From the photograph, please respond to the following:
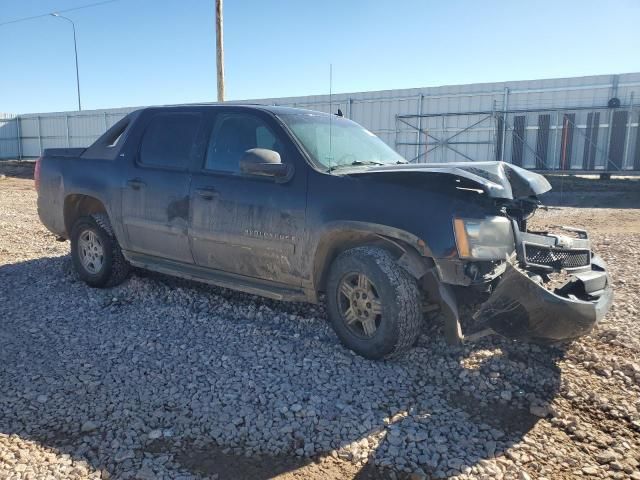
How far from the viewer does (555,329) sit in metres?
3.37

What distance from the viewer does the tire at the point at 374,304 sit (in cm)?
373

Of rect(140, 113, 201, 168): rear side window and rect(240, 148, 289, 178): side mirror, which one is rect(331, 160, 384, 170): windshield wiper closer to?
rect(240, 148, 289, 178): side mirror

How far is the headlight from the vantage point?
11.4 feet

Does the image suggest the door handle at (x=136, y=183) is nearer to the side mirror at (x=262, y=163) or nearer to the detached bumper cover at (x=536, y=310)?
the side mirror at (x=262, y=163)

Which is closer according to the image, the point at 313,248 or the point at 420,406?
the point at 420,406

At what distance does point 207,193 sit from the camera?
4.68 meters

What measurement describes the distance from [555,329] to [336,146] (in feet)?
7.50

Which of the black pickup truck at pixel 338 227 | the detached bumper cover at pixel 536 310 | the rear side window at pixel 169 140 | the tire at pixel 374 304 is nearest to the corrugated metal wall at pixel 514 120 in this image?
the black pickup truck at pixel 338 227

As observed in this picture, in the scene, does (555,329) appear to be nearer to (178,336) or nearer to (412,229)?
(412,229)

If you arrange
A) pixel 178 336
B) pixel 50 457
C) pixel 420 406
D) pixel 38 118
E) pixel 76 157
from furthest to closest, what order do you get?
pixel 38 118 → pixel 76 157 → pixel 178 336 → pixel 420 406 → pixel 50 457

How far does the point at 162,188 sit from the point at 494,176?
2.97m

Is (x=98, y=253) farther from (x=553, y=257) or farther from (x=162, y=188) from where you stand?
(x=553, y=257)

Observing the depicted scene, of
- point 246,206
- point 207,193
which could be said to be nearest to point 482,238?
point 246,206

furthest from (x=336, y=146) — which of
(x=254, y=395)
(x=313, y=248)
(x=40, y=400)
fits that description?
(x=40, y=400)
